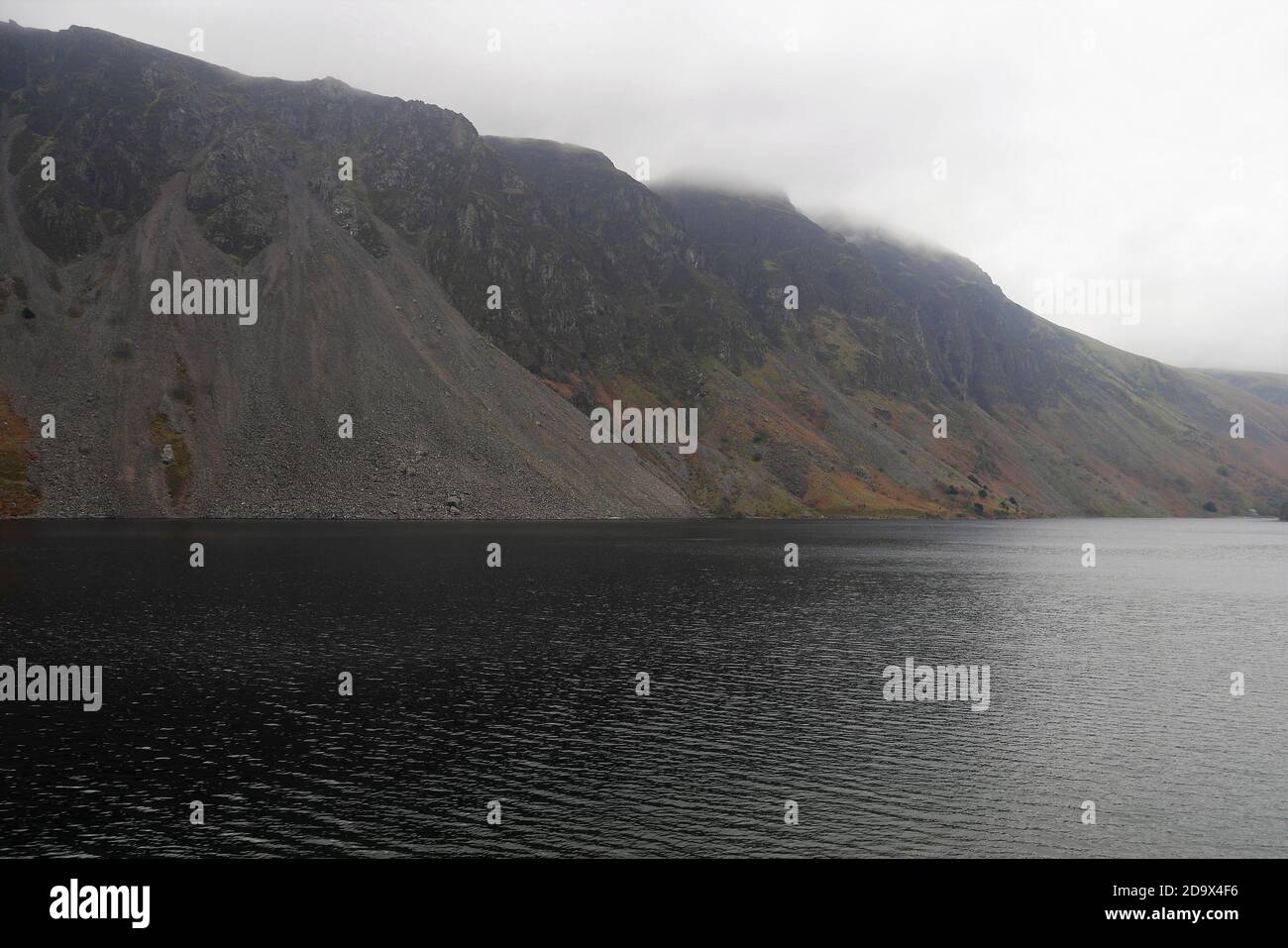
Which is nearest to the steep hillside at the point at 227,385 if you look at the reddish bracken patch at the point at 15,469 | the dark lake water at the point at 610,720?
the reddish bracken patch at the point at 15,469

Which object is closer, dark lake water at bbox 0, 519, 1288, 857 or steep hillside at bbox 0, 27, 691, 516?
dark lake water at bbox 0, 519, 1288, 857

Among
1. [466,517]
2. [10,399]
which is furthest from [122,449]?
[466,517]
